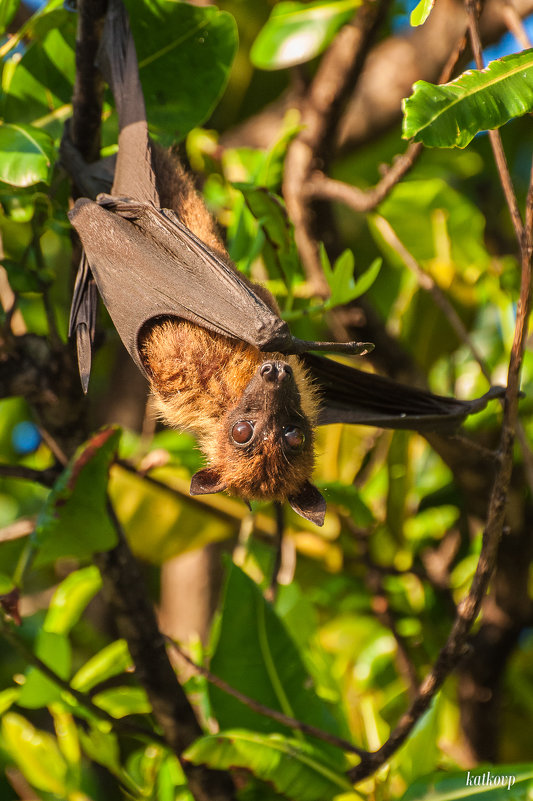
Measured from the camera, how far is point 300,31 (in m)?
3.34

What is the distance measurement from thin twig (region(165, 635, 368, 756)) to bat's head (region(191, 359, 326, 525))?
0.52 metres

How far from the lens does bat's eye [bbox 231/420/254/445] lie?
2.43 m

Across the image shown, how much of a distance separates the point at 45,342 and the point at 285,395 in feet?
2.72

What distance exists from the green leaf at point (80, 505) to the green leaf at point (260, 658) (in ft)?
1.51

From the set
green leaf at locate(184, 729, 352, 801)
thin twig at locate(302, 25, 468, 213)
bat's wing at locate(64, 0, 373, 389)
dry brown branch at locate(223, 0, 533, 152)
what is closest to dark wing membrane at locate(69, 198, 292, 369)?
bat's wing at locate(64, 0, 373, 389)

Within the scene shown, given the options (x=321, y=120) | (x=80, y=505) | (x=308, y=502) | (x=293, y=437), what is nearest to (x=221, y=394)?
(x=293, y=437)

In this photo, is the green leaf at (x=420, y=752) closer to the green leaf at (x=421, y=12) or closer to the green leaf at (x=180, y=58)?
the green leaf at (x=421, y=12)

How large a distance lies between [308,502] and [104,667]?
35.5 inches

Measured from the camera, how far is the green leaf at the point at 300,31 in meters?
3.31

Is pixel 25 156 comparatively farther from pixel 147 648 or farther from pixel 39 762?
pixel 39 762

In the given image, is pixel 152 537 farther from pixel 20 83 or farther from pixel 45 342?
pixel 20 83

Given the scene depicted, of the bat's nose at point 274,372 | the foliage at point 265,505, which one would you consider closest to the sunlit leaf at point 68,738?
the foliage at point 265,505

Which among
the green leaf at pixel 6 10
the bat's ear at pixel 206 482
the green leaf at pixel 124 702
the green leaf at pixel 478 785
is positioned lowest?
the green leaf at pixel 478 785

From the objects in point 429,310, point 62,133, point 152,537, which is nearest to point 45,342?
point 62,133
